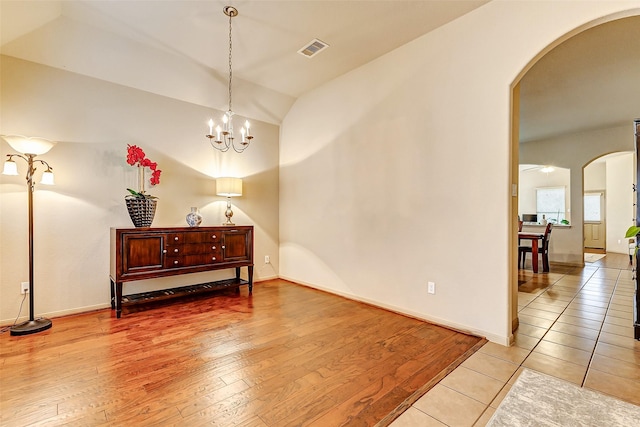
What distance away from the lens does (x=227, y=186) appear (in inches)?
163

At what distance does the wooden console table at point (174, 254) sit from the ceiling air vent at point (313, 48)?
236cm

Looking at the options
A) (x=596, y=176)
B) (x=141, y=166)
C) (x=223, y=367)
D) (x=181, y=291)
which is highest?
(x=596, y=176)

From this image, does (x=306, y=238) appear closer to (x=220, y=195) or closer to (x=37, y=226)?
(x=220, y=195)

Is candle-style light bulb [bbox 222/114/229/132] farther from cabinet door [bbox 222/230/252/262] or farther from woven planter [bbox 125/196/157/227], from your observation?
cabinet door [bbox 222/230/252/262]

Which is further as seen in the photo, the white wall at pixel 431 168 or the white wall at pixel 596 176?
the white wall at pixel 596 176

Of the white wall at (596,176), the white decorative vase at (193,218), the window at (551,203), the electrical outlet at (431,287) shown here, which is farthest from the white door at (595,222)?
the white decorative vase at (193,218)

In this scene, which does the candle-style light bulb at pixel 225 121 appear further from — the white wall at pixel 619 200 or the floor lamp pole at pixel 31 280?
the white wall at pixel 619 200

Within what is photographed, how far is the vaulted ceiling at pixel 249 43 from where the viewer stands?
2678mm

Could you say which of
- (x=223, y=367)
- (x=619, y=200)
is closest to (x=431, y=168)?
(x=223, y=367)

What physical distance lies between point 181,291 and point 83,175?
1715 mm

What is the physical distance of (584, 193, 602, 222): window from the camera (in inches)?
372

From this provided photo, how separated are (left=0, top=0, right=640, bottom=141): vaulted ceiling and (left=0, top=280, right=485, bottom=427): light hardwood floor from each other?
9.15 feet

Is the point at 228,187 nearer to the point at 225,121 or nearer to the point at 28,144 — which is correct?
the point at 225,121

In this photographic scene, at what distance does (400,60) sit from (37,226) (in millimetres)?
4250
